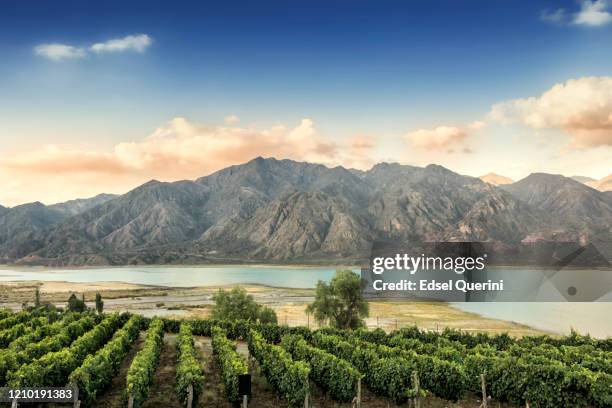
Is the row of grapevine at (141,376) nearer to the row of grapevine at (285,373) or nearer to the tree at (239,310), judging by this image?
the row of grapevine at (285,373)

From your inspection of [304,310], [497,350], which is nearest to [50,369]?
[497,350]

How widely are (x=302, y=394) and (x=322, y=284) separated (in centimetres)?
5072

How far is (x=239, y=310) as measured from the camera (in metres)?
81.0

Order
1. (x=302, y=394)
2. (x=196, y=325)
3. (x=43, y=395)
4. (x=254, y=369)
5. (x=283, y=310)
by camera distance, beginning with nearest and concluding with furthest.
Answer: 1. (x=43, y=395)
2. (x=302, y=394)
3. (x=254, y=369)
4. (x=196, y=325)
5. (x=283, y=310)

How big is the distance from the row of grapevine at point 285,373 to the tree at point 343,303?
1512 inches

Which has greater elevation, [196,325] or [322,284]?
[322,284]

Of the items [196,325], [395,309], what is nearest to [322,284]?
[196,325]

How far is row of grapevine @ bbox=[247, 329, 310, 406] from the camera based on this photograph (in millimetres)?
31203

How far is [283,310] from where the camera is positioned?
12481cm

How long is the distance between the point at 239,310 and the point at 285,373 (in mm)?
49156

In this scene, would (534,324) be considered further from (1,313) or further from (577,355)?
(1,313)

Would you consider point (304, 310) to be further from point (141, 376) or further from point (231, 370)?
point (141, 376)

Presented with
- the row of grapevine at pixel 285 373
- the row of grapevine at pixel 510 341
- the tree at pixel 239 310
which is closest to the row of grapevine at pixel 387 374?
the row of grapevine at pixel 285 373

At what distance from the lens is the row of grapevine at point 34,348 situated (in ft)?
112
